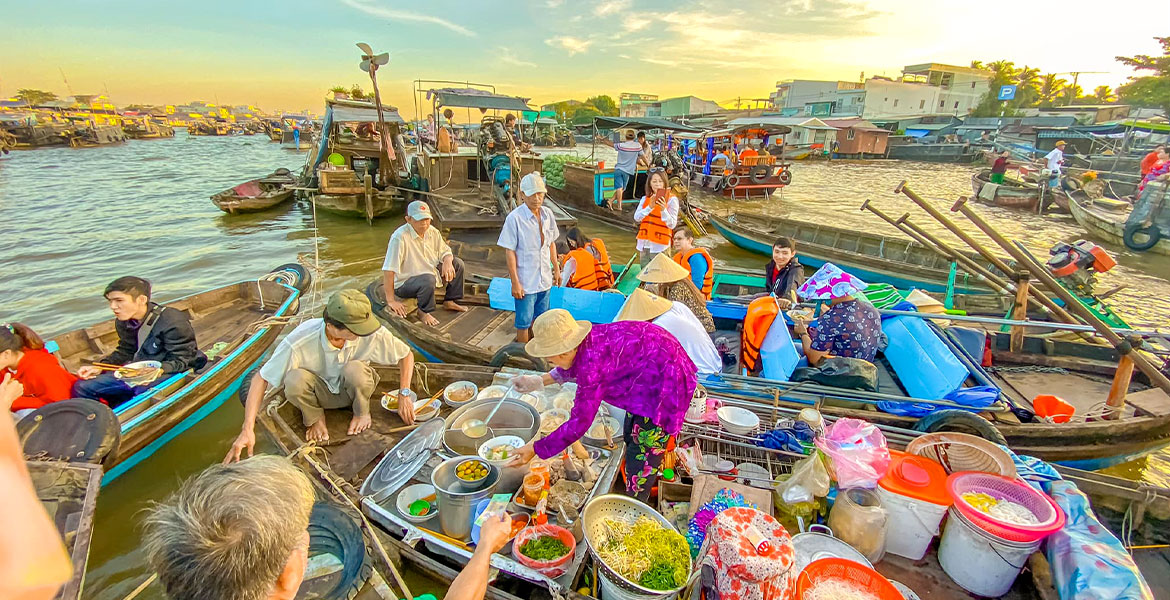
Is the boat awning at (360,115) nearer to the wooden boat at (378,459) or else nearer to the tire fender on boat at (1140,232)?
the wooden boat at (378,459)

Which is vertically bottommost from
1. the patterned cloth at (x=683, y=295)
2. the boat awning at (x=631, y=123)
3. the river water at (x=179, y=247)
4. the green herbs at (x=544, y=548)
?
the river water at (x=179, y=247)

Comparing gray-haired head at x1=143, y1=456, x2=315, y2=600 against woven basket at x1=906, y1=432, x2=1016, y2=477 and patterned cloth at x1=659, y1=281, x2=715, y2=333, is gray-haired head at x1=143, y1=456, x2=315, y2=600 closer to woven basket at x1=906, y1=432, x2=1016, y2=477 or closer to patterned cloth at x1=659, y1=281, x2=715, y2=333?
woven basket at x1=906, y1=432, x2=1016, y2=477

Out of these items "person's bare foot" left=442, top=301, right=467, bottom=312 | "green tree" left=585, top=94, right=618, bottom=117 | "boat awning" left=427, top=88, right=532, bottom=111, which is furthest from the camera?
"green tree" left=585, top=94, right=618, bottom=117

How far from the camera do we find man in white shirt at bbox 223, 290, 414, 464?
3572 millimetres

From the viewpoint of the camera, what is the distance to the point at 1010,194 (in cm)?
1939

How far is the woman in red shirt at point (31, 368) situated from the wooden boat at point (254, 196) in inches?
563

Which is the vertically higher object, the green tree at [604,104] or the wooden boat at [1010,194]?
the green tree at [604,104]

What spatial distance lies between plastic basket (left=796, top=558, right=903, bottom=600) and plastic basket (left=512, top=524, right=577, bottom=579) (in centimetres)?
123

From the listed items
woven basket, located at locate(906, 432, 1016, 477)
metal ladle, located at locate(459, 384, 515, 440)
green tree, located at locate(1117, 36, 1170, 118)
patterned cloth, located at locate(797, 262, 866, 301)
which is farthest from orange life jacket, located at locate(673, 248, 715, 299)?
green tree, located at locate(1117, 36, 1170, 118)

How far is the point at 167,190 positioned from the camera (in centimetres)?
2211

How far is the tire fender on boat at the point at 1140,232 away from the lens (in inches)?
535

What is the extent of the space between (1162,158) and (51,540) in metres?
28.1

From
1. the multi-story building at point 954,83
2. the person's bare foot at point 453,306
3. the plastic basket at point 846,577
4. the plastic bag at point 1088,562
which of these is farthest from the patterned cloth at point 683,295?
the multi-story building at point 954,83

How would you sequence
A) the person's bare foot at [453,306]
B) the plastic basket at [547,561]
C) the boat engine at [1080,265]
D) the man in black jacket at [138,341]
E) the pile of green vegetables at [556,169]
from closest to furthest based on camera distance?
the plastic basket at [547,561] < the man in black jacket at [138,341] < the person's bare foot at [453,306] < the boat engine at [1080,265] < the pile of green vegetables at [556,169]
